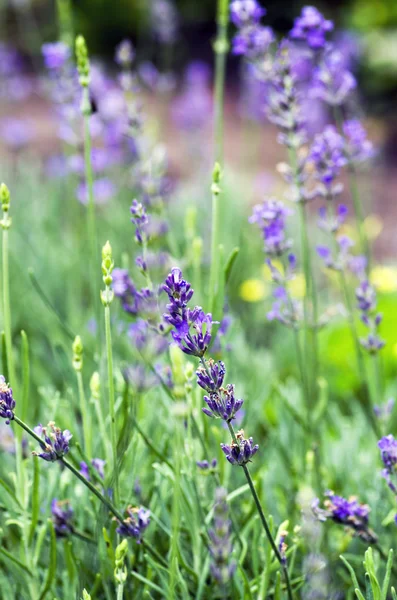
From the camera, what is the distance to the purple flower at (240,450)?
3.53 feet

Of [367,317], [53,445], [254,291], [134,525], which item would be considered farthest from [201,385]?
[254,291]

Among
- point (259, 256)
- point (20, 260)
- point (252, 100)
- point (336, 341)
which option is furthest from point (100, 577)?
point (252, 100)

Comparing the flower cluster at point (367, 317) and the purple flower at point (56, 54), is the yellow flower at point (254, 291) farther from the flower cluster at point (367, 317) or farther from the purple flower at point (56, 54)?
the flower cluster at point (367, 317)

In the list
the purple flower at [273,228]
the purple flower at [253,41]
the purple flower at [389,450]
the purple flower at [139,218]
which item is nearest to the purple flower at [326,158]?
the purple flower at [273,228]

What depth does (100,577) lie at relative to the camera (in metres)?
1.44


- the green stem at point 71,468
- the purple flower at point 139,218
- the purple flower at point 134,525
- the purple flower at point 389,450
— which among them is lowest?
the purple flower at point 134,525

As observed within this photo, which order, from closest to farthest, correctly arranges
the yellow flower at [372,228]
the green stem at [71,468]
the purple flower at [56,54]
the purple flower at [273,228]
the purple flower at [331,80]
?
the green stem at [71,468] < the purple flower at [273,228] < the purple flower at [331,80] < the purple flower at [56,54] < the yellow flower at [372,228]

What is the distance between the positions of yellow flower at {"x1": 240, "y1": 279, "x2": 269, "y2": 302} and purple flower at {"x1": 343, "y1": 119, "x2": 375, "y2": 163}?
171 cm

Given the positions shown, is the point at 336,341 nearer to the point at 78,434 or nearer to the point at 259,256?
the point at 259,256

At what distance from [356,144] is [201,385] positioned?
1057 millimetres

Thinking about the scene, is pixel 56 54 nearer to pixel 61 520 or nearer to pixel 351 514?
pixel 61 520

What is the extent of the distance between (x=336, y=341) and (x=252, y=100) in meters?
2.32

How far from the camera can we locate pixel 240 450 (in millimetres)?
1080

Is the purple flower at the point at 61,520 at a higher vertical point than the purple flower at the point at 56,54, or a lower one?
lower
